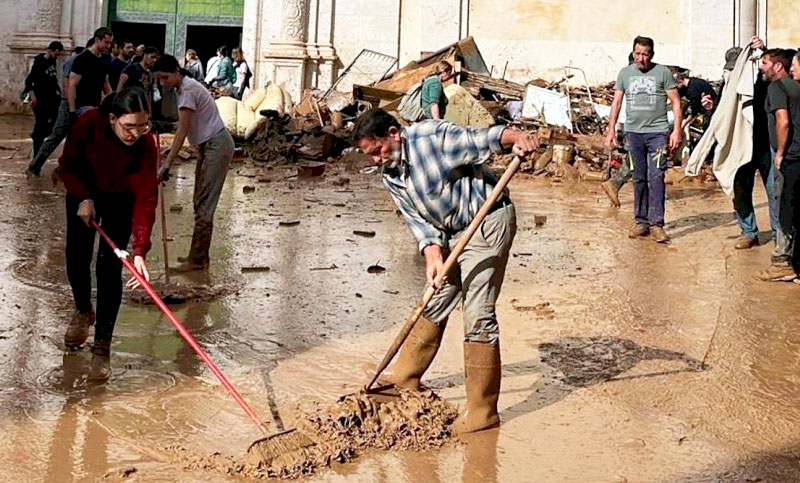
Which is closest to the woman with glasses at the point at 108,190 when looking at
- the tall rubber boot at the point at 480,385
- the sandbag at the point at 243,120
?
the tall rubber boot at the point at 480,385

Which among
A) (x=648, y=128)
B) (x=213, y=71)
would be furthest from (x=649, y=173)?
(x=213, y=71)

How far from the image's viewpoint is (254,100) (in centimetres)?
1931

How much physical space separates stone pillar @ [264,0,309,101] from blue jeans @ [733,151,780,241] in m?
13.3

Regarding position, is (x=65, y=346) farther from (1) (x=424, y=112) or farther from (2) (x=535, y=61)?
(2) (x=535, y=61)

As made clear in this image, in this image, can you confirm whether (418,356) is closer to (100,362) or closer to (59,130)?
(100,362)

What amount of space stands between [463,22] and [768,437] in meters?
17.9

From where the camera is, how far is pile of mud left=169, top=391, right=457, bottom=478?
4320 millimetres

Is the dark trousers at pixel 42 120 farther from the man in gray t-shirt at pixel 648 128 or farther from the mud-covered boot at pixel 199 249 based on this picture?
the man in gray t-shirt at pixel 648 128

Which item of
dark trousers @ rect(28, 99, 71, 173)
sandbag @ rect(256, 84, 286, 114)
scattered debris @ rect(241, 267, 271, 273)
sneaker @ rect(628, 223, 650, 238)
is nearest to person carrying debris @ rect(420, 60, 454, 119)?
sneaker @ rect(628, 223, 650, 238)

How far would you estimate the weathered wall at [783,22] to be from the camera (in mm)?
22188

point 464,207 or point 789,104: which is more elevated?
point 789,104

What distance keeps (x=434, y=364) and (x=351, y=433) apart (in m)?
1.29

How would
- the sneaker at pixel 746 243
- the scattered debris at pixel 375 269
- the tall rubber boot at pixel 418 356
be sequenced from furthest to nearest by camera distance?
the sneaker at pixel 746 243, the scattered debris at pixel 375 269, the tall rubber boot at pixel 418 356

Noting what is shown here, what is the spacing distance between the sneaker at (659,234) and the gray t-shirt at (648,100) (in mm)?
895
